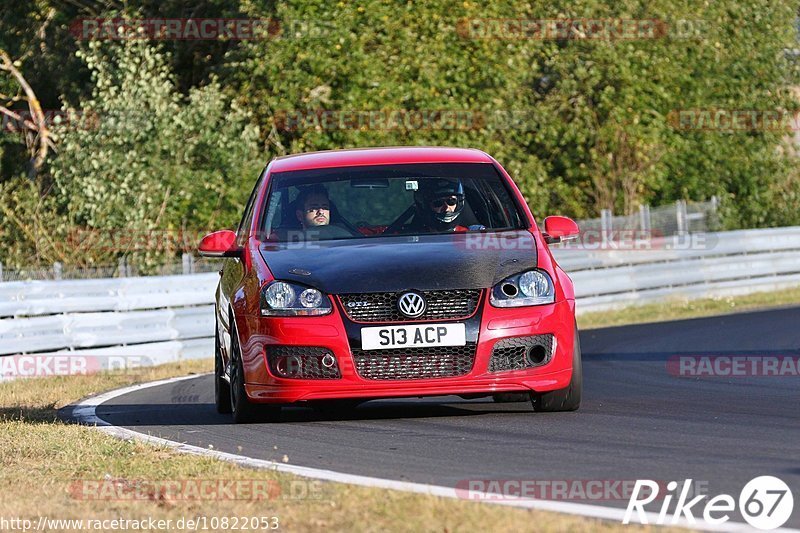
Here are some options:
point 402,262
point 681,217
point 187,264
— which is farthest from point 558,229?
point 681,217

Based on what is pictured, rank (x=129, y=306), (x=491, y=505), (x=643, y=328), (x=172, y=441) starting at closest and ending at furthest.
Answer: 1. (x=491, y=505)
2. (x=172, y=441)
3. (x=129, y=306)
4. (x=643, y=328)

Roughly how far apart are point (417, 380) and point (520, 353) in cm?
60

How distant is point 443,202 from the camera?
31.6 feet

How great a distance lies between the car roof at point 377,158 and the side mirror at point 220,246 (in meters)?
0.67

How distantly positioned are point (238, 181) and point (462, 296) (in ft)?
60.9

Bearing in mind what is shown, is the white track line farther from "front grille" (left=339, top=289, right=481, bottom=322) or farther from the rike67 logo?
"front grille" (left=339, top=289, right=481, bottom=322)

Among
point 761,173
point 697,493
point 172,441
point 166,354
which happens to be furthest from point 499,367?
point 761,173

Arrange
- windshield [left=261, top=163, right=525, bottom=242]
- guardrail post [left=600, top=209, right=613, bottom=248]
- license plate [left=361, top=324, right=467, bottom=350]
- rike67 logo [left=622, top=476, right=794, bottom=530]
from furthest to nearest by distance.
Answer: guardrail post [left=600, top=209, right=613, bottom=248] → windshield [left=261, top=163, right=525, bottom=242] → license plate [left=361, top=324, right=467, bottom=350] → rike67 logo [left=622, top=476, right=794, bottom=530]

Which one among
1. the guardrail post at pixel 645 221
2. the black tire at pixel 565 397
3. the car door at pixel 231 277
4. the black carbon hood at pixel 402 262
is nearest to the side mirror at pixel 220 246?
the car door at pixel 231 277

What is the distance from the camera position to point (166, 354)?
669 inches

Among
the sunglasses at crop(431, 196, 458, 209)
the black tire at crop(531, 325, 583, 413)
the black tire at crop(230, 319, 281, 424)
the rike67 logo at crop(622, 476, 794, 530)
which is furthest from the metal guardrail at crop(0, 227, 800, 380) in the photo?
the rike67 logo at crop(622, 476, 794, 530)

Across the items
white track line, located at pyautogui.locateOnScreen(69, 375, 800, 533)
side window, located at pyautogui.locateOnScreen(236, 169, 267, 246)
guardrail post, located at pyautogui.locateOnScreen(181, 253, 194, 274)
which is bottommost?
guardrail post, located at pyautogui.locateOnScreen(181, 253, 194, 274)

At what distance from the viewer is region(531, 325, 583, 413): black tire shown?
28.9 feet

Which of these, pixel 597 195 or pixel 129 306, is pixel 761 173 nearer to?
pixel 597 195
